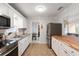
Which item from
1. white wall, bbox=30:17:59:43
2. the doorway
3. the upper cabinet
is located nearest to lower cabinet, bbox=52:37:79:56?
the upper cabinet

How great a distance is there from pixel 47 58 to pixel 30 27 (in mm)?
5881

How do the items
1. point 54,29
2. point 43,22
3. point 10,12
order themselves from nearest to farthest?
point 10,12 < point 54,29 < point 43,22

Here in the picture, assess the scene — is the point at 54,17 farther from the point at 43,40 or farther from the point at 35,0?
the point at 35,0

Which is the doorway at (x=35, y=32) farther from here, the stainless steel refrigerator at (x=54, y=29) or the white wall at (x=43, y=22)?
the stainless steel refrigerator at (x=54, y=29)

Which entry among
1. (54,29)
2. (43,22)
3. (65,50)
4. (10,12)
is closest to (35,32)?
(43,22)

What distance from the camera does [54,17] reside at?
6.62 metres

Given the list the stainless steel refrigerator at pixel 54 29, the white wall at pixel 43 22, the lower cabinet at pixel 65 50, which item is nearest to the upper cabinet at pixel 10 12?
the lower cabinet at pixel 65 50

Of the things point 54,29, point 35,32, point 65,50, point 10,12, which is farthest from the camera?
point 35,32

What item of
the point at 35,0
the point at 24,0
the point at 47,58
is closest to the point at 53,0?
the point at 35,0

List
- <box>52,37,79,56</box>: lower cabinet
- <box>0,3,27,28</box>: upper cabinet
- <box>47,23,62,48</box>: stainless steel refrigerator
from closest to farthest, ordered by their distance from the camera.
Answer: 1. <box>52,37,79,56</box>: lower cabinet
2. <box>0,3,27,28</box>: upper cabinet
3. <box>47,23,62,48</box>: stainless steel refrigerator

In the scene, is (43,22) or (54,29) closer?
(54,29)

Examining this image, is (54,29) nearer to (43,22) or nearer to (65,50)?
(43,22)

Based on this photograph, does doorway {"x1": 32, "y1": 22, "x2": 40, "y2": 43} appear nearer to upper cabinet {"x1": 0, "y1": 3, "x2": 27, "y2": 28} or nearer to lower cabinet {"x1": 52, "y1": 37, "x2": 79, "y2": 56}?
upper cabinet {"x1": 0, "y1": 3, "x2": 27, "y2": 28}

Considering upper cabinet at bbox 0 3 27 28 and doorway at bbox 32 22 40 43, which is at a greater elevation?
upper cabinet at bbox 0 3 27 28
